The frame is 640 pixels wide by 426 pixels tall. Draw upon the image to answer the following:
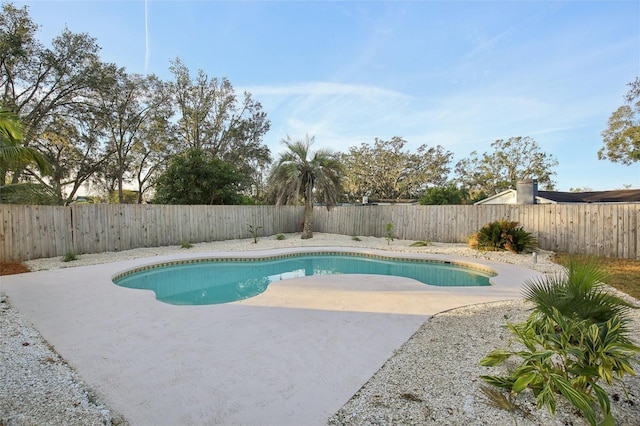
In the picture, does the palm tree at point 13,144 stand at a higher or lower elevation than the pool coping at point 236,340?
higher

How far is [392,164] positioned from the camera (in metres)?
27.0

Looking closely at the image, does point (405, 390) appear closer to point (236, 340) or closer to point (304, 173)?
point (236, 340)

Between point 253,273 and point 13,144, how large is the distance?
199 inches

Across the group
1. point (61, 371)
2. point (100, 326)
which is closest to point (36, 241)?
point (100, 326)

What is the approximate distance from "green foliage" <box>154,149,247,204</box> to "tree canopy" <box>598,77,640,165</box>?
1676 cm

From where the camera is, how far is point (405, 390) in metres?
2.23

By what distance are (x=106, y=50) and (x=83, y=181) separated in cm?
725

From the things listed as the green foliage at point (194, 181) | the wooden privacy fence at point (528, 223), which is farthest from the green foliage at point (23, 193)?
the wooden privacy fence at point (528, 223)

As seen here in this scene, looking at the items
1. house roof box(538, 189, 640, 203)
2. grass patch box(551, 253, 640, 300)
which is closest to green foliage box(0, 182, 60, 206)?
grass patch box(551, 253, 640, 300)

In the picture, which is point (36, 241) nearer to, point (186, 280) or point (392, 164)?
point (186, 280)

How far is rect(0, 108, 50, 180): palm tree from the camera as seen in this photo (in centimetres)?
411

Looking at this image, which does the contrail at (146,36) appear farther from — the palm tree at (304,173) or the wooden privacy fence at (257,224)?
the wooden privacy fence at (257,224)

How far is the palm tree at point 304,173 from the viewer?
37.9 ft

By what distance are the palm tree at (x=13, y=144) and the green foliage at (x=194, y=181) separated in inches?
276
